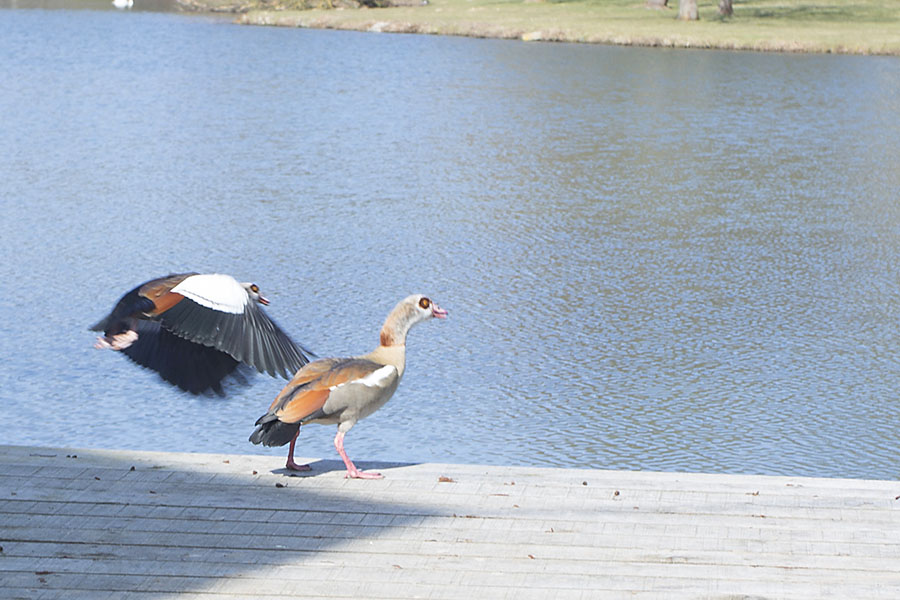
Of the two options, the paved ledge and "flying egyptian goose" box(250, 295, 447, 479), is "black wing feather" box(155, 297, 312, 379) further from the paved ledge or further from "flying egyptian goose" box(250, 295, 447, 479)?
the paved ledge

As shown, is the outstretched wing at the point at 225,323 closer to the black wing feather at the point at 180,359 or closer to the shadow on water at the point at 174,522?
the black wing feather at the point at 180,359

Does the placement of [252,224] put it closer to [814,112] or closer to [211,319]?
[211,319]

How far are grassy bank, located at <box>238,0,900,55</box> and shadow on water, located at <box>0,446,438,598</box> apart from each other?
26.1 metres

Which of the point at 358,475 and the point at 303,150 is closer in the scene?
the point at 358,475

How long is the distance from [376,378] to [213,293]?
2.21 ft

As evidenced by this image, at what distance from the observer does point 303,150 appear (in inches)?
589

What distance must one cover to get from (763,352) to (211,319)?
174 inches

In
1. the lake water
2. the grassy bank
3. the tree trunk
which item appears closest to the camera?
the lake water

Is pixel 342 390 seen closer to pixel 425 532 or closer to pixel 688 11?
pixel 425 532

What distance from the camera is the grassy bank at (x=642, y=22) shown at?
29906 mm

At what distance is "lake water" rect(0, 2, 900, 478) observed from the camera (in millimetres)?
6969

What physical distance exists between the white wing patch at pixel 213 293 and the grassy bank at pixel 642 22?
25.9 metres

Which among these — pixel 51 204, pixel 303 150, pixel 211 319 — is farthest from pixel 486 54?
pixel 211 319

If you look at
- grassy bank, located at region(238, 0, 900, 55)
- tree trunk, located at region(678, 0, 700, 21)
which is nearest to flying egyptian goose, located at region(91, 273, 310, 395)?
grassy bank, located at region(238, 0, 900, 55)
